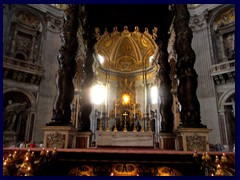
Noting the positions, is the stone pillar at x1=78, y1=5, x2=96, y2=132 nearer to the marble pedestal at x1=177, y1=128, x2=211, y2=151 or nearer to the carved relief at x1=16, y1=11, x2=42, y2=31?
the marble pedestal at x1=177, y1=128, x2=211, y2=151

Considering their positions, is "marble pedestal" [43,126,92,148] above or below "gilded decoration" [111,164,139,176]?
above

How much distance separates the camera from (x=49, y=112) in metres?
12.3

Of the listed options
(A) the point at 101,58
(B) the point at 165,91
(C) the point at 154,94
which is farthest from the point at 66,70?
(A) the point at 101,58

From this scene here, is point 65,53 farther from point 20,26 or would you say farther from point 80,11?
point 20,26

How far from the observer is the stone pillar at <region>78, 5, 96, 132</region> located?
648cm

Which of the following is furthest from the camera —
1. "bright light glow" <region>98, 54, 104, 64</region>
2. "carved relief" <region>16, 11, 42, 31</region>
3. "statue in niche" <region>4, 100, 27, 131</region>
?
"bright light glow" <region>98, 54, 104, 64</region>

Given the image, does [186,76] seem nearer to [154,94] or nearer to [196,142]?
[196,142]

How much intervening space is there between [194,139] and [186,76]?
1.53 m

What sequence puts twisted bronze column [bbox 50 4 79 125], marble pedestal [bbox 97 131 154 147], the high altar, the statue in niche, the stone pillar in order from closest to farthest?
the high altar
twisted bronze column [bbox 50 4 79 125]
the stone pillar
marble pedestal [bbox 97 131 154 147]
the statue in niche

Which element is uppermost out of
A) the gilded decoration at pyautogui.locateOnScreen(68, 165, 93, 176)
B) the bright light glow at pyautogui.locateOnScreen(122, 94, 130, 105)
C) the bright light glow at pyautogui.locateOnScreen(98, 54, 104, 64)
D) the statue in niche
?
the bright light glow at pyautogui.locateOnScreen(98, 54, 104, 64)

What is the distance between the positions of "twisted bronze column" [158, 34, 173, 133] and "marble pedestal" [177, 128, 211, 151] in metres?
2.08

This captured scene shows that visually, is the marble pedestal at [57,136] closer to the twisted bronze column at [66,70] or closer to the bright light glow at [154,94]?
the twisted bronze column at [66,70]

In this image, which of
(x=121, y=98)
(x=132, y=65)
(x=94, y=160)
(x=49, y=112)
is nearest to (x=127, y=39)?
(x=132, y=65)

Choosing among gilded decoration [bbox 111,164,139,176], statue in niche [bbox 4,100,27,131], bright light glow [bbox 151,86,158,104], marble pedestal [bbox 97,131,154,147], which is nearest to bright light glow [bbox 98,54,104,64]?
bright light glow [bbox 151,86,158,104]
